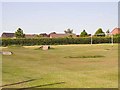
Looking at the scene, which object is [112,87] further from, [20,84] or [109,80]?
[20,84]

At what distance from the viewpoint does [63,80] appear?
1284cm

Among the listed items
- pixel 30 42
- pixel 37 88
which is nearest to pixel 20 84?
pixel 37 88

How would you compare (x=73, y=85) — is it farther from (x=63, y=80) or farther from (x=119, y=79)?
(x=119, y=79)

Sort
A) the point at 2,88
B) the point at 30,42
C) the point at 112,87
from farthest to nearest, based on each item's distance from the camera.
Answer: the point at 30,42, the point at 112,87, the point at 2,88

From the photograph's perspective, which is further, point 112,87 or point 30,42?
point 30,42

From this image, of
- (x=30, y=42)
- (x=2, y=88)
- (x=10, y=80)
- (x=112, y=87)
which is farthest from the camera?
(x=30, y=42)

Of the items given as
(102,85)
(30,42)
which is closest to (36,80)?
(102,85)

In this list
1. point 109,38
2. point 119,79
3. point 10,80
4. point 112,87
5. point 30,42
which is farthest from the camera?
point 109,38

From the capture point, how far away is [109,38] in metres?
81.1

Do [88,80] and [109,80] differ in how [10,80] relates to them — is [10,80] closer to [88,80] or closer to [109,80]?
[88,80]

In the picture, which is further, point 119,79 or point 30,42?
point 30,42

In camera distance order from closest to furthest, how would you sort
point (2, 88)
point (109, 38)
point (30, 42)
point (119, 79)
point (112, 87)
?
point (2, 88), point (112, 87), point (119, 79), point (30, 42), point (109, 38)

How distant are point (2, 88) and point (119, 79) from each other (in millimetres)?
5825

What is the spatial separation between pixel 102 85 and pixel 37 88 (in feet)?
9.30
